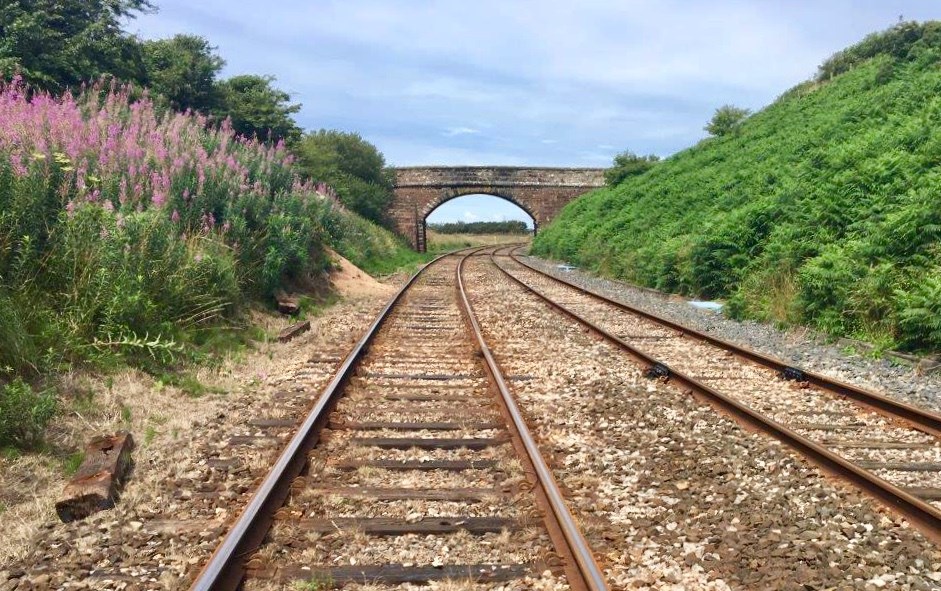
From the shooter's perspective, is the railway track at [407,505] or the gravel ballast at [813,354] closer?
the railway track at [407,505]

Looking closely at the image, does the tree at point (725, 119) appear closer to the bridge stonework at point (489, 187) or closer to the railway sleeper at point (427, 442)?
the bridge stonework at point (489, 187)

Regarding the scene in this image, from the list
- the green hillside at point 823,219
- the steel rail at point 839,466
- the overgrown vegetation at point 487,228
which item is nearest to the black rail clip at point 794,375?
the steel rail at point 839,466

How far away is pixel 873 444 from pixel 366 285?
1330 centimetres

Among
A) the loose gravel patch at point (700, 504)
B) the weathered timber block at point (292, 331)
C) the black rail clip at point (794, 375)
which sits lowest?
the loose gravel patch at point (700, 504)

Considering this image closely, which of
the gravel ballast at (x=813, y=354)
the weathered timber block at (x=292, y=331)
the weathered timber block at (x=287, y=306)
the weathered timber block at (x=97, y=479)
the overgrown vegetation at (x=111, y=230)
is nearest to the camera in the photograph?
the weathered timber block at (x=97, y=479)

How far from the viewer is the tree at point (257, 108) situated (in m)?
22.4

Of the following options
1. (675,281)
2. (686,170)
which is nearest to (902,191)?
(675,281)

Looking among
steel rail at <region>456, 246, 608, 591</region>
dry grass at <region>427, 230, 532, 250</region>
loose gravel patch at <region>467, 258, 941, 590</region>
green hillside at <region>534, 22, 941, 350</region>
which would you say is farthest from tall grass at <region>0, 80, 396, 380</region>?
dry grass at <region>427, 230, 532, 250</region>

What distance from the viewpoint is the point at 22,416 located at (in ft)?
15.8

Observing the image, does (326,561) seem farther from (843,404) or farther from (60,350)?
(843,404)

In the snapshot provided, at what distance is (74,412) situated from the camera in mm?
5492

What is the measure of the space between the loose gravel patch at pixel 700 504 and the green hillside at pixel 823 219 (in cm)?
442

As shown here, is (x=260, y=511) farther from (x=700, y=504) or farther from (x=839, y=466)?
(x=839, y=466)

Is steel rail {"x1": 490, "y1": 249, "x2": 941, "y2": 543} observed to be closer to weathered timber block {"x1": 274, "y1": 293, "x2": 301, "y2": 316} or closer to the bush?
the bush
